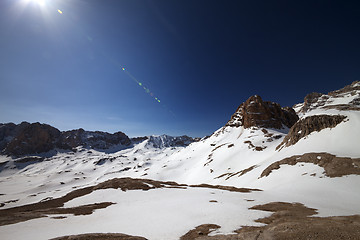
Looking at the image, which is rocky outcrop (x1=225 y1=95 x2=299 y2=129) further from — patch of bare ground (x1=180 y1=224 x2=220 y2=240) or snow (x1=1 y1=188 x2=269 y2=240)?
patch of bare ground (x1=180 y1=224 x2=220 y2=240)

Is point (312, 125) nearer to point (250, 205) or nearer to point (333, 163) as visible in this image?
point (333, 163)

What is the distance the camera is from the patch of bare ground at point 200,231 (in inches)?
419

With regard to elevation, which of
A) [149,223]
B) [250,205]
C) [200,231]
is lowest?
[149,223]

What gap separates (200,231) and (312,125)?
2260 inches

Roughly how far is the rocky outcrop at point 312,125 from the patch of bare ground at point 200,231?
5305 centimetres

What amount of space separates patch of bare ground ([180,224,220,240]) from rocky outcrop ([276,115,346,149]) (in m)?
53.0

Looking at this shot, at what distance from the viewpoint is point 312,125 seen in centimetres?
4891

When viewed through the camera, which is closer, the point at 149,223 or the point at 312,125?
the point at 149,223

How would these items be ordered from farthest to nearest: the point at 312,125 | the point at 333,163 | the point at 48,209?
the point at 312,125, the point at 333,163, the point at 48,209

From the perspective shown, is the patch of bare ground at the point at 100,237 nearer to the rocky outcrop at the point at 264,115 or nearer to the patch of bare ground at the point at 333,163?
the patch of bare ground at the point at 333,163

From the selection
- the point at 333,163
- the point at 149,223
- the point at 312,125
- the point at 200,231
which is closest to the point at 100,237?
the point at 149,223

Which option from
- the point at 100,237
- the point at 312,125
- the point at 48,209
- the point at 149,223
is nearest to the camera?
the point at 100,237

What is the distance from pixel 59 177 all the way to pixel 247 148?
591ft

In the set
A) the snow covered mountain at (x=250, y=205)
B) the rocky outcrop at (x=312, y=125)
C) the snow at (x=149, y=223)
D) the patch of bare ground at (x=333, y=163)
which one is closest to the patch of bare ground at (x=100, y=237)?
the snow covered mountain at (x=250, y=205)
